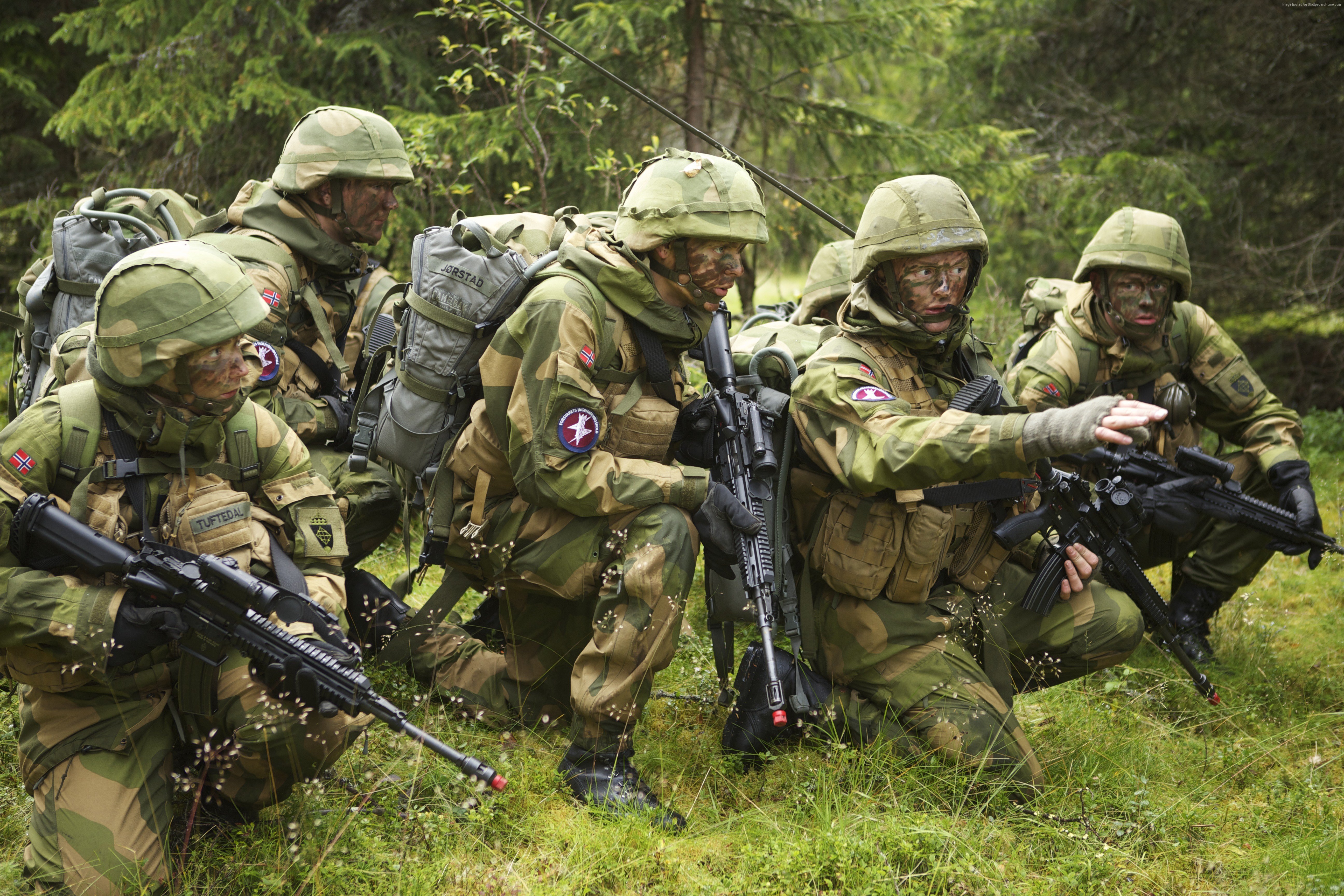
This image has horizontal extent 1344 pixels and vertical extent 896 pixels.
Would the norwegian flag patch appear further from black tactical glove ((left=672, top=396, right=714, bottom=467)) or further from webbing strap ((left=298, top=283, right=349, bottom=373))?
black tactical glove ((left=672, top=396, right=714, bottom=467))

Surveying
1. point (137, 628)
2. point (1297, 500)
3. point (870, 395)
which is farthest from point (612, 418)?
point (1297, 500)

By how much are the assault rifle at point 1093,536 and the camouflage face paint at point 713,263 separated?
1.57 m

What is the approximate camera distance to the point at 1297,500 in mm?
5594

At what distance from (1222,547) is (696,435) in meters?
3.55

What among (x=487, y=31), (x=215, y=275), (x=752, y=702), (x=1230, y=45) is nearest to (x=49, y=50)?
(x=487, y=31)

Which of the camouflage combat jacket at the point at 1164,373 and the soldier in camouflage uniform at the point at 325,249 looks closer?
the soldier in camouflage uniform at the point at 325,249

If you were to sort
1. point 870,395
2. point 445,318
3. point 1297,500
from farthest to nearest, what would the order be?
point 1297,500 < point 445,318 < point 870,395

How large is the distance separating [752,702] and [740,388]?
1.40m

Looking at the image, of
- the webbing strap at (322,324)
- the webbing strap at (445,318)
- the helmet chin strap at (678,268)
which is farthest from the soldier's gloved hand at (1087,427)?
the webbing strap at (322,324)

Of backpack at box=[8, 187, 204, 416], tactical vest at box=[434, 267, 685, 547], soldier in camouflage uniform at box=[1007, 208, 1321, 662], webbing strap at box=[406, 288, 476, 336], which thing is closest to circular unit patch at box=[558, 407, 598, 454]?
tactical vest at box=[434, 267, 685, 547]

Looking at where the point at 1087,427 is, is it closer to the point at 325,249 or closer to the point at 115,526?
the point at 115,526

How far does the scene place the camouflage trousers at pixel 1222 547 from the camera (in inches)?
234

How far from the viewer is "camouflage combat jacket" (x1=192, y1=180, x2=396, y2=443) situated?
5090 millimetres

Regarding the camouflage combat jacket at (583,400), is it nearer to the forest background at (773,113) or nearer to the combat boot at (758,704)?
the combat boot at (758,704)
